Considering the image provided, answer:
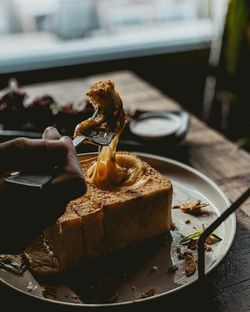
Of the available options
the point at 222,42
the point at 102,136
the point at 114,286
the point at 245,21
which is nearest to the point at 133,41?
the point at 222,42

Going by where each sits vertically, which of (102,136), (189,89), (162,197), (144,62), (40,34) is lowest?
(189,89)

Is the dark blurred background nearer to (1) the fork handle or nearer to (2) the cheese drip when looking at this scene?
(2) the cheese drip

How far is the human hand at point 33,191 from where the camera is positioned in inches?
31.8

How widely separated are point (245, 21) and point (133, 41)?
1511 mm

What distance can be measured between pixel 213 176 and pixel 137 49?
3.05 metres

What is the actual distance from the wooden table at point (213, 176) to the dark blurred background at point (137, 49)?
4.22 ft

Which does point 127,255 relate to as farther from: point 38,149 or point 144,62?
point 144,62

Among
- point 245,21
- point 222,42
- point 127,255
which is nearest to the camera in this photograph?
point 127,255

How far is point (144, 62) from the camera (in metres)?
4.30

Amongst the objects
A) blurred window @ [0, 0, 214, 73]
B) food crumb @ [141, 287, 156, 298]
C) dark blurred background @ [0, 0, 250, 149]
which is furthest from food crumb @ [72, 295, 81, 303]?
blurred window @ [0, 0, 214, 73]

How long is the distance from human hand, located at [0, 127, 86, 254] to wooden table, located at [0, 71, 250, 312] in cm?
23

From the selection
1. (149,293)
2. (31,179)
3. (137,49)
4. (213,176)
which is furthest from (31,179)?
(137,49)

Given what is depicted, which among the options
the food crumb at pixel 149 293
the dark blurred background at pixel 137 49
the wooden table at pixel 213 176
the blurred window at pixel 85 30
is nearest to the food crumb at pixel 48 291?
the wooden table at pixel 213 176

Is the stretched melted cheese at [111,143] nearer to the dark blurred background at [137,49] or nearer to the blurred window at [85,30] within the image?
the dark blurred background at [137,49]
